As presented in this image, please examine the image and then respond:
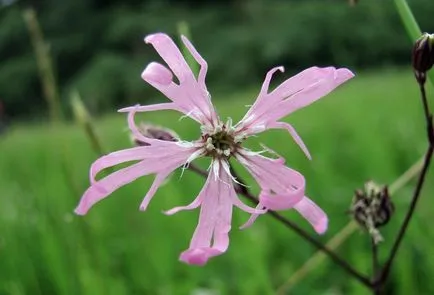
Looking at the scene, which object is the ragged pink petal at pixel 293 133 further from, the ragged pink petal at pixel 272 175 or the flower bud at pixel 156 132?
the flower bud at pixel 156 132

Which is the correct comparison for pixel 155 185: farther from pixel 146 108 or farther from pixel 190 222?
pixel 190 222

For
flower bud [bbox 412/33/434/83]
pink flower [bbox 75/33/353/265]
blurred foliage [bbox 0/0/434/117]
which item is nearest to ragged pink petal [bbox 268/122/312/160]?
pink flower [bbox 75/33/353/265]

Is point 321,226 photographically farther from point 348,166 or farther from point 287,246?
point 348,166

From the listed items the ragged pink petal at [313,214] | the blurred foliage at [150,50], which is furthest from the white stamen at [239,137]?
the blurred foliage at [150,50]

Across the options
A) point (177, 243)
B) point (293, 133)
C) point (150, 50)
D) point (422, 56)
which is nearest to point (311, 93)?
point (293, 133)

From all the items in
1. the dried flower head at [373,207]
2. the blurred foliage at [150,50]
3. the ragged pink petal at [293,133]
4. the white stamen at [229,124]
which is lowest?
the dried flower head at [373,207]

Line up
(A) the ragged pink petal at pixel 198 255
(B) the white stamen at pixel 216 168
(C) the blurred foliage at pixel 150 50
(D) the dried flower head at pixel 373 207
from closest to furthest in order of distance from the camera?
(A) the ragged pink petal at pixel 198 255
(B) the white stamen at pixel 216 168
(D) the dried flower head at pixel 373 207
(C) the blurred foliage at pixel 150 50

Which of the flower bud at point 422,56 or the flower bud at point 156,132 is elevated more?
the flower bud at point 156,132

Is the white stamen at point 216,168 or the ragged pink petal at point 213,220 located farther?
the white stamen at point 216,168
